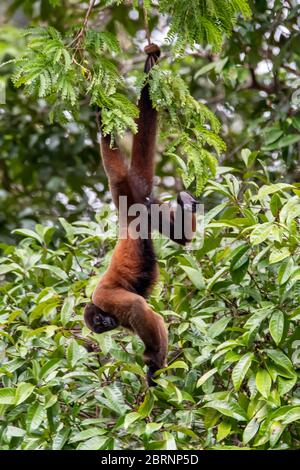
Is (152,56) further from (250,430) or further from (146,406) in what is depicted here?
(250,430)

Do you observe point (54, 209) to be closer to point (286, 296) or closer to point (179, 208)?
point (179, 208)

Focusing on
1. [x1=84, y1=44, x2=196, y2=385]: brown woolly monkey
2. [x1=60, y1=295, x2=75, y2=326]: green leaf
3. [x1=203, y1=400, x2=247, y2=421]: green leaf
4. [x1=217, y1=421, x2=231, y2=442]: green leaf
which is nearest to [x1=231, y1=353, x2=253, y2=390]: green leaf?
[x1=203, y1=400, x2=247, y2=421]: green leaf

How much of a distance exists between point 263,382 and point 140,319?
1.27 metres

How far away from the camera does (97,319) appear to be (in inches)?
206

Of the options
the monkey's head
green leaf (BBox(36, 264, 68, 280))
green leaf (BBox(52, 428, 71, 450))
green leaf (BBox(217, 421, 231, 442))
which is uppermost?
green leaf (BBox(36, 264, 68, 280))

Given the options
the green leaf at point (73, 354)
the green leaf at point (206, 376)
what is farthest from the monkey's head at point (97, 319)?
the green leaf at point (206, 376)

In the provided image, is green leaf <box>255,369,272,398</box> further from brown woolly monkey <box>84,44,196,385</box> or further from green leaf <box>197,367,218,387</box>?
brown woolly monkey <box>84,44,196,385</box>

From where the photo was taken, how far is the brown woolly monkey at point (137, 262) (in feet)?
16.4

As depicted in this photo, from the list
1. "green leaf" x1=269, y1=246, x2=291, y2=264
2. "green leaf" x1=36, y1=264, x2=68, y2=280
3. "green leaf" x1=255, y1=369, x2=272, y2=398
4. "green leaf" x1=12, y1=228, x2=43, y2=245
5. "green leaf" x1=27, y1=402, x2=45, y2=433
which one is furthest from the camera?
"green leaf" x1=12, y1=228, x2=43, y2=245

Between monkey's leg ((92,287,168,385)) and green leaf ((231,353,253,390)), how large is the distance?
75cm

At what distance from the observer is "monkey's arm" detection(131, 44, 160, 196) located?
488cm

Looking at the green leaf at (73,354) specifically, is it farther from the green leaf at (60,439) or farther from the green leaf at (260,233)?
the green leaf at (260,233)

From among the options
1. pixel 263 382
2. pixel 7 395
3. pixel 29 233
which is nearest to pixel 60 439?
pixel 7 395

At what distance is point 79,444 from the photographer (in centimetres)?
448
